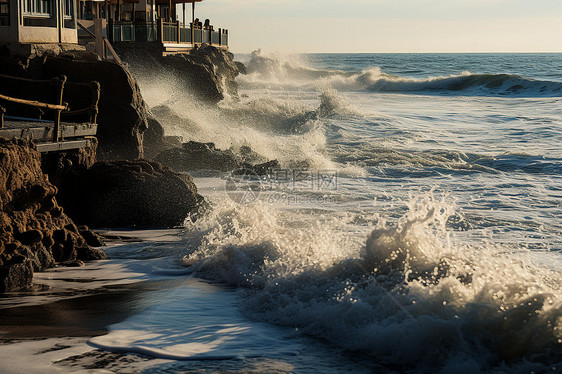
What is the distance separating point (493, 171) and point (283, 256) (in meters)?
10.4

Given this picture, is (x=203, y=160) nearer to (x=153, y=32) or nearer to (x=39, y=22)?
(x=39, y=22)

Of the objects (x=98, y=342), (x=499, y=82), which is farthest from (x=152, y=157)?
(x=499, y=82)

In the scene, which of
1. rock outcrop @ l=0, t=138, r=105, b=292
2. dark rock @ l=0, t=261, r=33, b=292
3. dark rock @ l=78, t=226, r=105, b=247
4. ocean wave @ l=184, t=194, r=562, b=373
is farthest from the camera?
dark rock @ l=78, t=226, r=105, b=247

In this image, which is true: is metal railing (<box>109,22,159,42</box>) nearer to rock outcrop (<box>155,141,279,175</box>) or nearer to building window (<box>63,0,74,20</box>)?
building window (<box>63,0,74,20</box>)

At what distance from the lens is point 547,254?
845cm

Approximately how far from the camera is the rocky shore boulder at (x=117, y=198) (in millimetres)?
9859

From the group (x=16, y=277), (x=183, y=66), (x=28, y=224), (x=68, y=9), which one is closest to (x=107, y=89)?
(x=28, y=224)

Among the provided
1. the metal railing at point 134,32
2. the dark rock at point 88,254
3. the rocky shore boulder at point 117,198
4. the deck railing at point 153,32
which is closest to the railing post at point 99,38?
the deck railing at point 153,32

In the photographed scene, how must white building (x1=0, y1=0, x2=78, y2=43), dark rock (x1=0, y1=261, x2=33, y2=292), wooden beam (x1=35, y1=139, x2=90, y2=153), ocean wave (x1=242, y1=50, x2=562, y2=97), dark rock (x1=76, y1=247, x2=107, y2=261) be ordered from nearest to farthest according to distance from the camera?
dark rock (x1=0, y1=261, x2=33, y2=292) → dark rock (x1=76, y1=247, x2=107, y2=261) → wooden beam (x1=35, y1=139, x2=90, y2=153) → white building (x1=0, y1=0, x2=78, y2=43) → ocean wave (x1=242, y1=50, x2=562, y2=97)

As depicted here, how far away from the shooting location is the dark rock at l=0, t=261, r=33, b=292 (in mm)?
6312

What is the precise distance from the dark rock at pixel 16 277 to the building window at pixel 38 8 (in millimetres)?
9825

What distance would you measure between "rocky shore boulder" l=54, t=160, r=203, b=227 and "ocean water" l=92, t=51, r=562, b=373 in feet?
2.15

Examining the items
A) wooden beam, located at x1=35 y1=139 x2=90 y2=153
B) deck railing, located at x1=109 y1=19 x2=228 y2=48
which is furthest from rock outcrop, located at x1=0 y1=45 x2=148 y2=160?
deck railing, located at x1=109 y1=19 x2=228 y2=48

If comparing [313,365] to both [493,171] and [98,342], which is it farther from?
[493,171]
